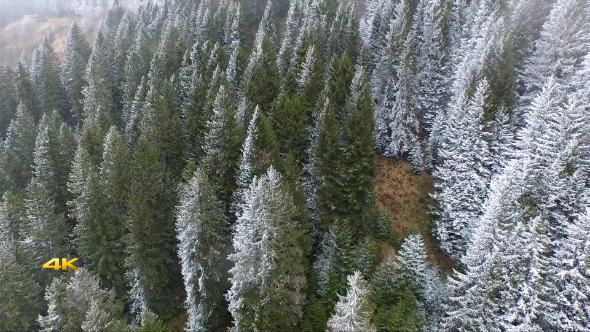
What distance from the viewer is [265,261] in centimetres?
2366

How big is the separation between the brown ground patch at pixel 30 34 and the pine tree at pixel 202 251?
118 meters

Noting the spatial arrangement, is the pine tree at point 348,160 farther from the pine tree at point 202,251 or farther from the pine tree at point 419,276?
the pine tree at point 202,251

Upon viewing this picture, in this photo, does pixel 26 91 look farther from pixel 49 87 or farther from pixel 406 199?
pixel 406 199

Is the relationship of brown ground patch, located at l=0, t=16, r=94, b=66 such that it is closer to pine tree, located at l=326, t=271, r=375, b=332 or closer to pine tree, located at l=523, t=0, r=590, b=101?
pine tree, located at l=523, t=0, r=590, b=101

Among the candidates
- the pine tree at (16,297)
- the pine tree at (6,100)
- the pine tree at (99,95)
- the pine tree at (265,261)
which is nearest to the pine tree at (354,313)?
the pine tree at (265,261)

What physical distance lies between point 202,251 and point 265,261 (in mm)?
6148

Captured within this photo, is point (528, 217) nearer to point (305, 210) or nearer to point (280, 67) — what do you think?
point (305, 210)

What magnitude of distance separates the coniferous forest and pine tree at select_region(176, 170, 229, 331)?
0.15 meters

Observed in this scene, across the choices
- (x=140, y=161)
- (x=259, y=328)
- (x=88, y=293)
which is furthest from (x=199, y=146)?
(x=259, y=328)

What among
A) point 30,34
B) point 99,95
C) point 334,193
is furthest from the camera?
point 30,34

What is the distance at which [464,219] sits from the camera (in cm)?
3328

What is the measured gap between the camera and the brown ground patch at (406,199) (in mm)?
38500

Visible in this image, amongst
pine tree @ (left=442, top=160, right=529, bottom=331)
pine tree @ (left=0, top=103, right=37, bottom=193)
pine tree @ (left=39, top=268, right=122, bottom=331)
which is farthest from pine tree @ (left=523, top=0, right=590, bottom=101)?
pine tree @ (left=0, top=103, right=37, bottom=193)

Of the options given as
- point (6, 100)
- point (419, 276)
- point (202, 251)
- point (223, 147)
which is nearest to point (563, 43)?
point (419, 276)
